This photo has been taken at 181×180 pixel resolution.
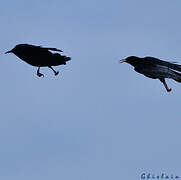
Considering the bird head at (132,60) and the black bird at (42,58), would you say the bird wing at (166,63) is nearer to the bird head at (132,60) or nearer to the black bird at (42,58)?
the bird head at (132,60)

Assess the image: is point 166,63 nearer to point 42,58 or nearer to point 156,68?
point 156,68

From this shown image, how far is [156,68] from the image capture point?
132 feet

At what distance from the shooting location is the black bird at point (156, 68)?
39406 mm

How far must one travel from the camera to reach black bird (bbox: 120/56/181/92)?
3941cm

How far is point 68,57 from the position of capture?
40.0 m

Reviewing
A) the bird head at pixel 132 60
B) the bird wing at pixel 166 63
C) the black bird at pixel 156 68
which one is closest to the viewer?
the black bird at pixel 156 68

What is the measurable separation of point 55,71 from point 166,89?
658cm

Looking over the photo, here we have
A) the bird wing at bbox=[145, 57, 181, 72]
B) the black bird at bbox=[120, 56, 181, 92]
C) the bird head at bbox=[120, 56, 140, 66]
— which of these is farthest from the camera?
the bird head at bbox=[120, 56, 140, 66]

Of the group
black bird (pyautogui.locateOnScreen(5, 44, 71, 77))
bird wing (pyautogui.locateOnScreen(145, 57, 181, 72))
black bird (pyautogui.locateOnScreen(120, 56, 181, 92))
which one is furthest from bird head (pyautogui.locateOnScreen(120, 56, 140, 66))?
black bird (pyautogui.locateOnScreen(5, 44, 71, 77))

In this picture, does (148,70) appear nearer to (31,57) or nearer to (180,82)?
(180,82)

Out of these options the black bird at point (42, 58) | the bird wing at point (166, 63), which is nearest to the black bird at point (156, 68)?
the bird wing at point (166, 63)

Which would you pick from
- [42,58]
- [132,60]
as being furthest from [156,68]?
[42,58]

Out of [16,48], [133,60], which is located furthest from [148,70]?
[16,48]

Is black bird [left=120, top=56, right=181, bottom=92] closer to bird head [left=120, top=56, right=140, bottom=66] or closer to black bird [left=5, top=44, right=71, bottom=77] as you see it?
bird head [left=120, top=56, right=140, bottom=66]
